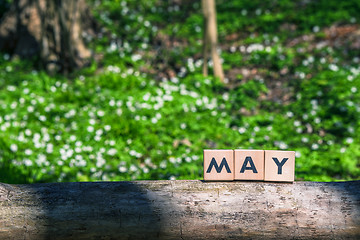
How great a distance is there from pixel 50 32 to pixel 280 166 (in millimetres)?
4285

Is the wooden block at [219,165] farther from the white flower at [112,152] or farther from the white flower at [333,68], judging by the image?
the white flower at [333,68]

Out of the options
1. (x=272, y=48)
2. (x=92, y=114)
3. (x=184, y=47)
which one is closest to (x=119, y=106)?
(x=92, y=114)

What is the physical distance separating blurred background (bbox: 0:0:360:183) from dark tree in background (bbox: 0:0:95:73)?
0.02m

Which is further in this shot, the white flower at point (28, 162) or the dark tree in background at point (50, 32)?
the dark tree in background at point (50, 32)

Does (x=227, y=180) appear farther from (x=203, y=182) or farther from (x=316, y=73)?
(x=316, y=73)

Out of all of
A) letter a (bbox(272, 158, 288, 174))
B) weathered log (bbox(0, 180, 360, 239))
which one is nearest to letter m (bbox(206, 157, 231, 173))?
weathered log (bbox(0, 180, 360, 239))

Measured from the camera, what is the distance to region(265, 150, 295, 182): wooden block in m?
2.15

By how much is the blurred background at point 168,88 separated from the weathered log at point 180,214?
129 cm

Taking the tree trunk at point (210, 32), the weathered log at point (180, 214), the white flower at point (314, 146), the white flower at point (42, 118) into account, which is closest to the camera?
the weathered log at point (180, 214)

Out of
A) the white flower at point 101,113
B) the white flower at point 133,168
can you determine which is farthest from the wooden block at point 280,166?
the white flower at point 101,113

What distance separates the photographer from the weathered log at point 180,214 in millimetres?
1965

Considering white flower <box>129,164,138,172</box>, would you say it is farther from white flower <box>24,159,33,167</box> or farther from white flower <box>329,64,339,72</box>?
white flower <box>329,64,339,72</box>

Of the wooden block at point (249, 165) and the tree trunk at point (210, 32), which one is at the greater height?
the tree trunk at point (210, 32)

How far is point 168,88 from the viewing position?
16.2 feet
